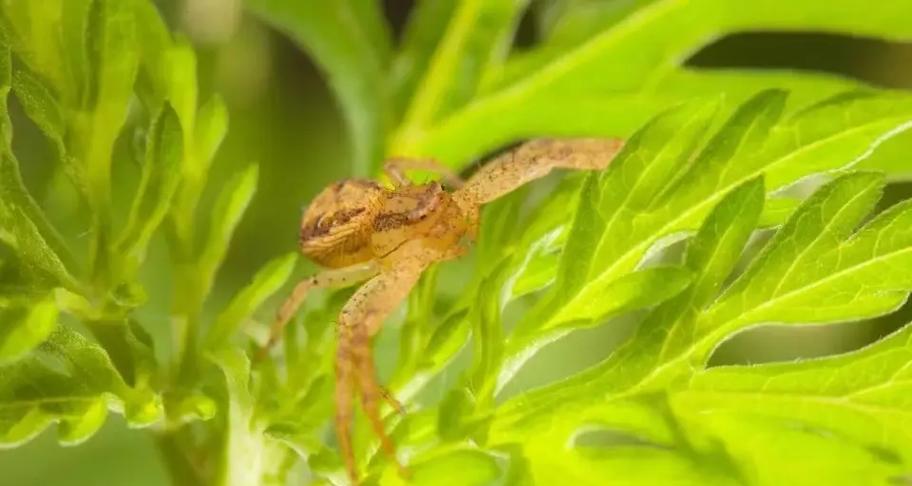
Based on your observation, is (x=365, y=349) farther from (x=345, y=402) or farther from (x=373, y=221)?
(x=373, y=221)

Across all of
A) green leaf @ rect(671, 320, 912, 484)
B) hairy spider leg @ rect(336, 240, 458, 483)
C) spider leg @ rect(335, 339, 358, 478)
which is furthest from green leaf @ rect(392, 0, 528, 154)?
green leaf @ rect(671, 320, 912, 484)

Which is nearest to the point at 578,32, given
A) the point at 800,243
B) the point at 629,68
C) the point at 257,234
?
the point at 629,68

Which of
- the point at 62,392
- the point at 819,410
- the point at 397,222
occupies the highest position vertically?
the point at 397,222

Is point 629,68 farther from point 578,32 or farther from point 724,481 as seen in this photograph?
point 724,481

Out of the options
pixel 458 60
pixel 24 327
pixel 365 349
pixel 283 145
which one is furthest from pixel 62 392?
pixel 283 145

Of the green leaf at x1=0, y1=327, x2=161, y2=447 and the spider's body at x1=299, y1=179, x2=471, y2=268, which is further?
the spider's body at x1=299, y1=179, x2=471, y2=268

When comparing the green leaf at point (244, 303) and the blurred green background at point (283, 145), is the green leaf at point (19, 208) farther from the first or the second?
the blurred green background at point (283, 145)

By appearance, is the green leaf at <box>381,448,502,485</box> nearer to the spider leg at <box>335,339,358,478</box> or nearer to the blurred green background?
the spider leg at <box>335,339,358,478</box>
